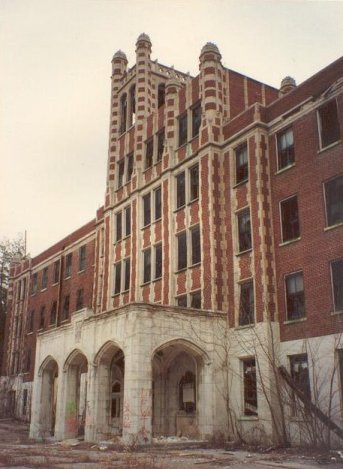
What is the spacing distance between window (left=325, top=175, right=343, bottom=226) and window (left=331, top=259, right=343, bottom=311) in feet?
5.85

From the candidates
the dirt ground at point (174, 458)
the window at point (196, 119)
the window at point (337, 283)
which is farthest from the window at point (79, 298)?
the window at point (337, 283)

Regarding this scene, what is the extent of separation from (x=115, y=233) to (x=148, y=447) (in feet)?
56.3

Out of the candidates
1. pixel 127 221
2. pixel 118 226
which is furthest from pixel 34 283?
pixel 127 221

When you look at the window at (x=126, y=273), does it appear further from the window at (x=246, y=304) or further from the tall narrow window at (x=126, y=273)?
the window at (x=246, y=304)

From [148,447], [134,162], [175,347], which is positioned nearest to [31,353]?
[134,162]

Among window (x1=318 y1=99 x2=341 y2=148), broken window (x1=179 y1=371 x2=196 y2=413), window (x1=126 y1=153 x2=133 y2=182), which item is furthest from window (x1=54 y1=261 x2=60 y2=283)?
window (x1=318 y1=99 x2=341 y2=148)

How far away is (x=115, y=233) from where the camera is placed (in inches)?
1442

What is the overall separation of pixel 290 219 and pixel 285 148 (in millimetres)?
3602

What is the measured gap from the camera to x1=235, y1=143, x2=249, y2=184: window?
28.2 metres

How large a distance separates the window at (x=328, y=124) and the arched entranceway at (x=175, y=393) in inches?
453

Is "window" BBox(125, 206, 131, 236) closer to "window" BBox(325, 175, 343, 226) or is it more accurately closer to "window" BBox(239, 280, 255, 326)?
"window" BBox(239, 280, 255, 326)

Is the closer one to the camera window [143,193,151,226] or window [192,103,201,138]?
→ window [192,103,201,138]

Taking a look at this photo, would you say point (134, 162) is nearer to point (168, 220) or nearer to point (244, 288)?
point (168, 220)

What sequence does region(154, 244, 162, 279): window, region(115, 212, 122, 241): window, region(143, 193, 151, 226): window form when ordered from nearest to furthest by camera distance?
region(154, 244, 162, 279): window
region(143, 193, 151, 226): window
region(115, 212, 122, 241): window
